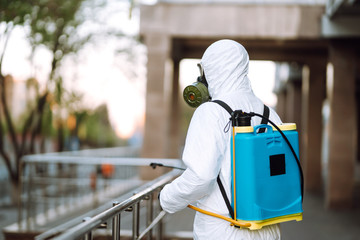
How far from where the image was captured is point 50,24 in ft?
40.5

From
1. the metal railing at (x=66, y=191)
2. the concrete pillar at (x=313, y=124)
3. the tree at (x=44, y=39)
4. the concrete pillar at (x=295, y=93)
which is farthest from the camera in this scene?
the concrete pillar at (x=295, y=93)

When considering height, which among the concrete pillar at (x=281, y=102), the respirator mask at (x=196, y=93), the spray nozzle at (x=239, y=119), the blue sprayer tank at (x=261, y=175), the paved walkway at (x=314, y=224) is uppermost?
the concrete pillar at (x=281, y=102)

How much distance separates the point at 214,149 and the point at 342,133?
8.61 m

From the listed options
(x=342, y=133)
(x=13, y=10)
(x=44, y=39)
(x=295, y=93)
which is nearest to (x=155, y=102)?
(x=13, y=10)

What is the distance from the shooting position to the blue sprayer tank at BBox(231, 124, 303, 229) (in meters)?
2.20

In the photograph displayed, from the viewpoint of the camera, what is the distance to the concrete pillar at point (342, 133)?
9.96 metres

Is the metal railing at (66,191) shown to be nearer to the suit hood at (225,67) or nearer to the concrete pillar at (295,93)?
the suit hood at (225,67)

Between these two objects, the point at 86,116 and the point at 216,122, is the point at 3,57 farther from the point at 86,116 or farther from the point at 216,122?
the point at 86,116

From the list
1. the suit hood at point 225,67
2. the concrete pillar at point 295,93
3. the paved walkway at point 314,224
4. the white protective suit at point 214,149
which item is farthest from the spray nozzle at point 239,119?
the concrete pillar at point 295,93

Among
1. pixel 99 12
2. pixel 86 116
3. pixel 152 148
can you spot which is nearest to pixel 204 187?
pixel 152 148

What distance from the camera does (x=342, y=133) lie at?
32.9 feet

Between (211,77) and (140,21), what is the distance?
27.0ft

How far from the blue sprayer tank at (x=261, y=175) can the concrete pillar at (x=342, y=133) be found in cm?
821

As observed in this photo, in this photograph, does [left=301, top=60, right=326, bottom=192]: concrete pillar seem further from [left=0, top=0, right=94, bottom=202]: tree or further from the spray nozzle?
the spray nozzle
